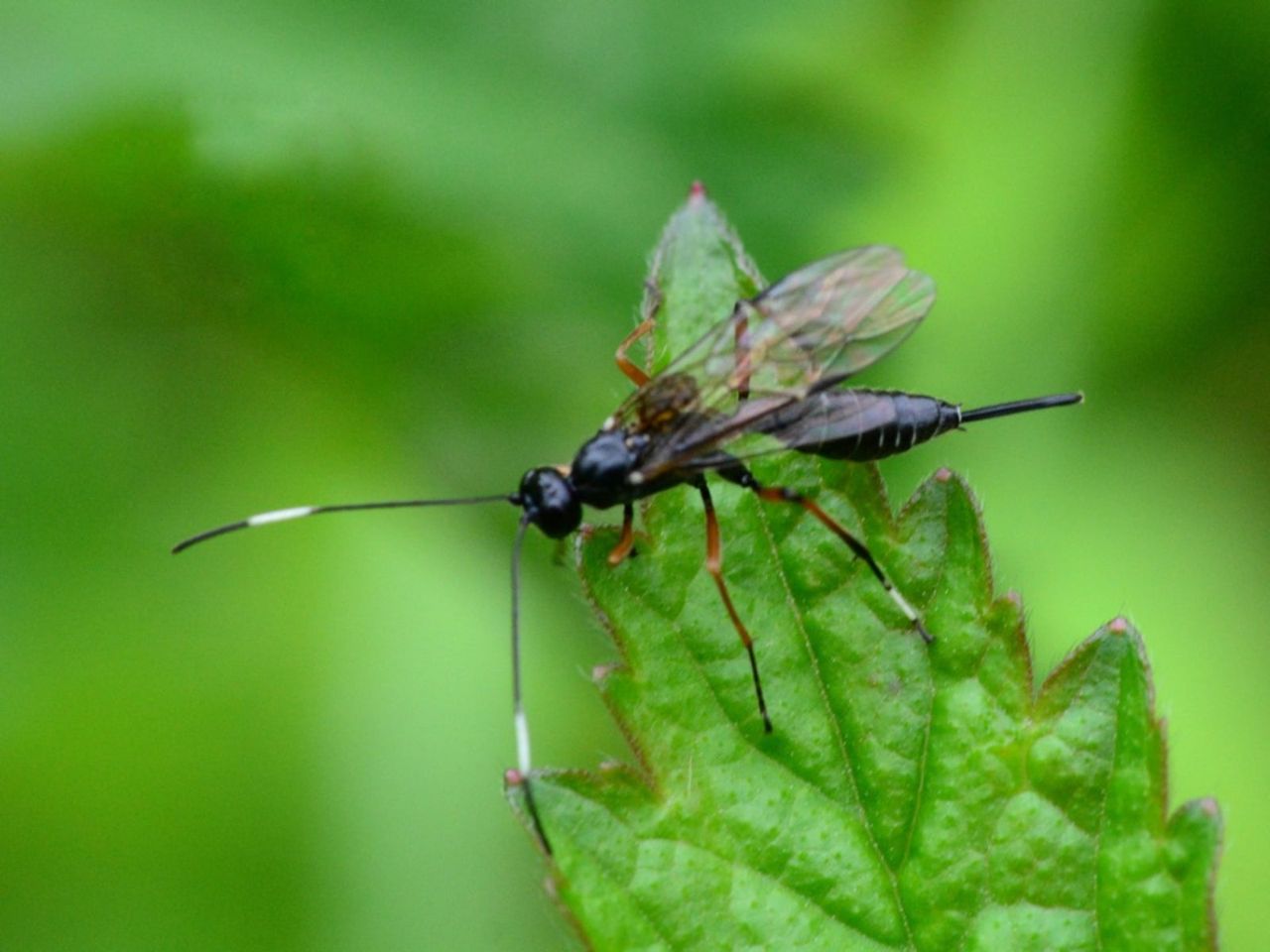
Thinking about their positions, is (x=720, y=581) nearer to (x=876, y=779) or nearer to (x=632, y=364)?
(x=876, y=779)

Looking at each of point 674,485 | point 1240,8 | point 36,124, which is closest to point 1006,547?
point 674,485

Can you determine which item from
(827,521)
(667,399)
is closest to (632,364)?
(667,399)

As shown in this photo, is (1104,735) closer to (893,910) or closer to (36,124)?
(893,910)

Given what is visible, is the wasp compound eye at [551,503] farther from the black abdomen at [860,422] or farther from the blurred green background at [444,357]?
the blurred green background at [444,357]

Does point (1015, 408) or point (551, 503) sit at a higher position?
point (1015, 408)

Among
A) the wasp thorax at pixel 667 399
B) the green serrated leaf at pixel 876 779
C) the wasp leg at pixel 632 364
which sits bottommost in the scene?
the green serrated leaf at pixel 876 779

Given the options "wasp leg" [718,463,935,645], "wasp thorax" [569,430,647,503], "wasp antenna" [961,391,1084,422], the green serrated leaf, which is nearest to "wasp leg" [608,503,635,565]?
Answer: the green serrated leaf

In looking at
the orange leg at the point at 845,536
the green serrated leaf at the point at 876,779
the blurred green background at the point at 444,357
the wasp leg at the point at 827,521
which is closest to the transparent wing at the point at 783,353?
the wasp leg at the point at 827,521
